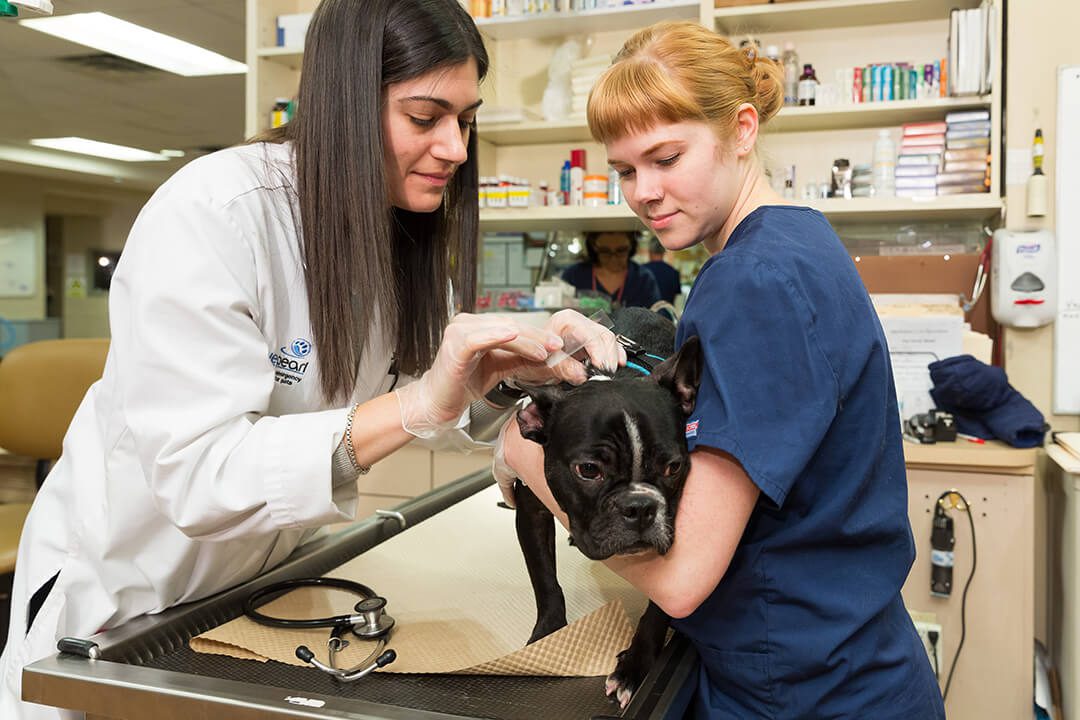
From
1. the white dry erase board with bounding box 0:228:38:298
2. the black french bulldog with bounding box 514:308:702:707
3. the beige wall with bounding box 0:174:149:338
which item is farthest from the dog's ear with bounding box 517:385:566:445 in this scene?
the white dry erase board with bounding box 0:228:38:298

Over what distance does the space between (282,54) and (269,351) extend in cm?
295

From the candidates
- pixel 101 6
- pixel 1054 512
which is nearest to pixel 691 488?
pixel 1054 512

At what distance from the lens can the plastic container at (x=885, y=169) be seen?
3027 mm

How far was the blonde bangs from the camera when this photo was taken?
0.96m

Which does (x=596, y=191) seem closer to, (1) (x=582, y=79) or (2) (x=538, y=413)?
(1) (x=582, y=79)

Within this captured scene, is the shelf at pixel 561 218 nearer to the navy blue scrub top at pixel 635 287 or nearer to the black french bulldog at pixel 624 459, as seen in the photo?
the navy blue scrub top at pixel 635 287

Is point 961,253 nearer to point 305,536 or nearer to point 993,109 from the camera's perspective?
point 993,109

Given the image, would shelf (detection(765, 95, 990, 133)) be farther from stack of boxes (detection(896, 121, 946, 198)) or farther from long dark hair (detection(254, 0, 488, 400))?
long dark hair (detection(254, 0, 488, 400))

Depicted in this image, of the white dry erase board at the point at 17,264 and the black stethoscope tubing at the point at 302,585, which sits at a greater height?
the white dry erase board at the point at 17,264

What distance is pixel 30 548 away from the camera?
1.21m

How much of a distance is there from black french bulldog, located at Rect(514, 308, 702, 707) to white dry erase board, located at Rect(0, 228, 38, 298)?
9355mm

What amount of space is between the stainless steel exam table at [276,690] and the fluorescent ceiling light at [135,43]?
4539mm

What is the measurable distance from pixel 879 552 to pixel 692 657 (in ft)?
0.85

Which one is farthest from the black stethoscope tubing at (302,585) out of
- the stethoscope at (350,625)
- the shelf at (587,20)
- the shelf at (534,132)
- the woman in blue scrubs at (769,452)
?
the shelf at (587,20)
